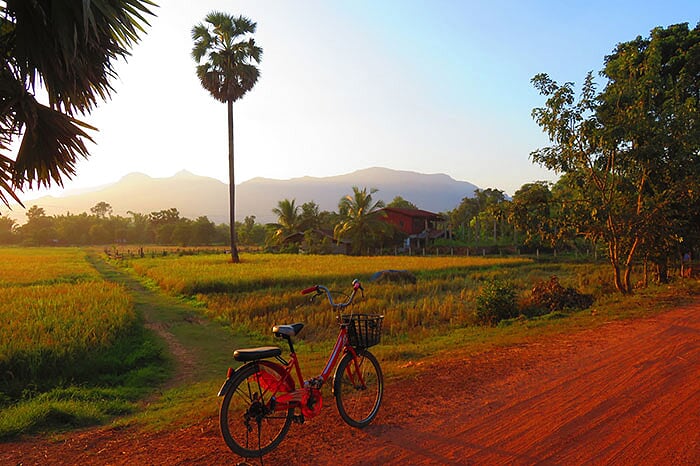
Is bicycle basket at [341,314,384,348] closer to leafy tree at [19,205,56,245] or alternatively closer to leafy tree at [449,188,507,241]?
leafy tree at [449,188,507,241]

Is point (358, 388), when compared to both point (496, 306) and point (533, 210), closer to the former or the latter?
point (496, 306)

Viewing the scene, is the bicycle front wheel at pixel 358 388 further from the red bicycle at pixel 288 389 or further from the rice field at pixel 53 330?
the rice field at pixel 53 330

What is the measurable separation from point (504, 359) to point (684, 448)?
3063mm

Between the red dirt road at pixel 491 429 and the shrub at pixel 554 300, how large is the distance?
6519mm

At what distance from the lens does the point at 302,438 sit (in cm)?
395

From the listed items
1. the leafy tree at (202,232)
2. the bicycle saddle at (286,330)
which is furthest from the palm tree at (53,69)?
the leafy tree at (202,232)

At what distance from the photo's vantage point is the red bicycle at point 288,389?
354 centimetres

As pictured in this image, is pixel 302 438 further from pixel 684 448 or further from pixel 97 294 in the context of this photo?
pixel 97 294

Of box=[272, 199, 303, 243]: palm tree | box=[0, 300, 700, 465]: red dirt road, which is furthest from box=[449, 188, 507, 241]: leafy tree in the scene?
box=[0, 300, 700, 465]: red dirt road

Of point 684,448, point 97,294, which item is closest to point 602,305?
point 684,448

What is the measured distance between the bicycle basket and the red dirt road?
2.79 ft

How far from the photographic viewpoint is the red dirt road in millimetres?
3611

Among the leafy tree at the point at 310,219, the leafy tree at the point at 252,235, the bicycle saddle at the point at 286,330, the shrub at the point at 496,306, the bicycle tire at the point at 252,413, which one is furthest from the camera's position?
the leafy tree at the point at 252,235

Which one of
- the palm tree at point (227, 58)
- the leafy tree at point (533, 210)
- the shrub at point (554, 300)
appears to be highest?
the palm tree at point (227, 58)
